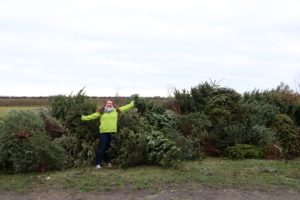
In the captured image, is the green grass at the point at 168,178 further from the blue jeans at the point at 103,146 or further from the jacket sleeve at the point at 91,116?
the jacket sleeve at the point at 91,116

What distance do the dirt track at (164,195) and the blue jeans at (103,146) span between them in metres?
2.82

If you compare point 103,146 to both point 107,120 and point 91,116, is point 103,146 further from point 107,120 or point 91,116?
point 91,116

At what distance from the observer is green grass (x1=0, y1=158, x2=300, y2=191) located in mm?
12898

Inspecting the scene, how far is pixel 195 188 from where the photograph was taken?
12578 millimetres

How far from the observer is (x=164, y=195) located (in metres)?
12.0

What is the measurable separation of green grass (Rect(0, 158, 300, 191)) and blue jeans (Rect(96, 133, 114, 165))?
422 mm

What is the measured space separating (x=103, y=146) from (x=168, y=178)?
267 centimetres

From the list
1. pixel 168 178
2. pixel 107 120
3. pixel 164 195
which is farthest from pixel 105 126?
pixel 164 195

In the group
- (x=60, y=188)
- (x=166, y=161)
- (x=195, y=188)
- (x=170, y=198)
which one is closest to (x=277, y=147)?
(x=166, y=161)

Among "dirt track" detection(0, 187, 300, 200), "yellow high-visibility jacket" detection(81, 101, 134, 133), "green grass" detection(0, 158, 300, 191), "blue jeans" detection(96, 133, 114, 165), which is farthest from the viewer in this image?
"yellow high-visibility jacket" detection(81, 101, 134, 133)

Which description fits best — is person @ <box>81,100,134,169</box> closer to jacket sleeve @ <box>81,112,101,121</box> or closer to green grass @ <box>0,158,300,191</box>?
jacket sleeve @ <box>81,112,101,121</box>

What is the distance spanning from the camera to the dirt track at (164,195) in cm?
1184

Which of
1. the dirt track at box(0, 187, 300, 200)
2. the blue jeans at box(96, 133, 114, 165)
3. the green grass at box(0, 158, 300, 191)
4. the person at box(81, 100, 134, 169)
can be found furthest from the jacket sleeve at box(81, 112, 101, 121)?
the dirt track at box(0, 187, 300, 200)

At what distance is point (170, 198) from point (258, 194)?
2.10 metres
